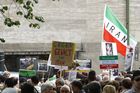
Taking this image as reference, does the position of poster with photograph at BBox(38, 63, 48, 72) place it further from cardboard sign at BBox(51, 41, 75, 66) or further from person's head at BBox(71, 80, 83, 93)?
person's head at BBox(71, 80, 83, 93)

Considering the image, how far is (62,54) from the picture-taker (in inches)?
612

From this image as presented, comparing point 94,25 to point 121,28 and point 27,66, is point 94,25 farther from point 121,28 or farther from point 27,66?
point 27,66

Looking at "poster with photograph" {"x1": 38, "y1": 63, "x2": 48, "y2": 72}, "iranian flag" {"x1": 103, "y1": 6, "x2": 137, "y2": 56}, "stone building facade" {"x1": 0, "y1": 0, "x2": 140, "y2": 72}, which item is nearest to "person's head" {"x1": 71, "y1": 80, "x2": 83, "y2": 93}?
"poster with photograph" {"x1": 38, "y1": 63, "x2": 48, "y2": 72}

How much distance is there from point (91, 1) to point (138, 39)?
4183 mm

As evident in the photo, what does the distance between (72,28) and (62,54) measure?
23.2 metres

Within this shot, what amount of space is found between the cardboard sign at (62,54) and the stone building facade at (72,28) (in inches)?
876

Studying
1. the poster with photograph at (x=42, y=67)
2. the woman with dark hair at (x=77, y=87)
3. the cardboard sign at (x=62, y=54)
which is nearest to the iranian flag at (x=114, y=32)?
the poster with photograph at (x=42, y=67)

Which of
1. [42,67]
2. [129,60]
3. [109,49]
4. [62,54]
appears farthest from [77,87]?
[129,60]

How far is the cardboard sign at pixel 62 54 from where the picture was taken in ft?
50.6

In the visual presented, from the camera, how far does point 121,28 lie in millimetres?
24609

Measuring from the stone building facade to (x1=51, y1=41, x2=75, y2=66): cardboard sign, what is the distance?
22.2m

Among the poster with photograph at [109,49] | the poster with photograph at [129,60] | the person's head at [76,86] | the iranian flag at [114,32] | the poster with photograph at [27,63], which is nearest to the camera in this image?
the person's head at [76,86]

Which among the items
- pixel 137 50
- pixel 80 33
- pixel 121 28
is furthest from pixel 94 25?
pixel 121 28

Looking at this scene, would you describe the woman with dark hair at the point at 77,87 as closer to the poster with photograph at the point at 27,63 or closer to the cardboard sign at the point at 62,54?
the cardboard sign at the point at 62,54
